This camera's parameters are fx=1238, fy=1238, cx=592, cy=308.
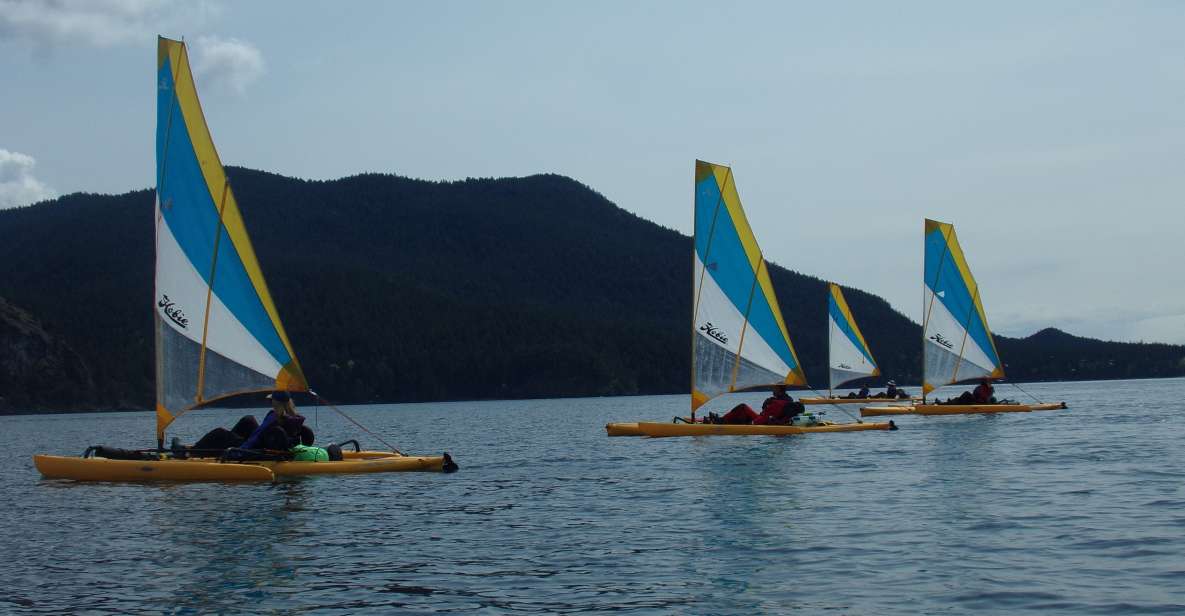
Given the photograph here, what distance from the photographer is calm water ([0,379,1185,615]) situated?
16.1 m

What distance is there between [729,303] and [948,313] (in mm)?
22981

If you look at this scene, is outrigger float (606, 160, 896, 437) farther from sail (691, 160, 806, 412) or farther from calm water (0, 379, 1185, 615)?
calm water (0, 379, 1185, 615)

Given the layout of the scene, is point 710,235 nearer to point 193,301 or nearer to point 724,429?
point 724,429

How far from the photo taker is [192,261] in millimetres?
31031

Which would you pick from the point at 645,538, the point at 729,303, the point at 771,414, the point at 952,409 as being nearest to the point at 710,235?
the point at 729,303

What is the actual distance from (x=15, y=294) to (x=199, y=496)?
156 meters

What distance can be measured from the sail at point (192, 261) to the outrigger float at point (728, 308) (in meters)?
18.7

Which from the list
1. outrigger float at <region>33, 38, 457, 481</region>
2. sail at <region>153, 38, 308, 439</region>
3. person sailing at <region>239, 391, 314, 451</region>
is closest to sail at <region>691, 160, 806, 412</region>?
person sailing at <region>239, 391, 314, 451</region>

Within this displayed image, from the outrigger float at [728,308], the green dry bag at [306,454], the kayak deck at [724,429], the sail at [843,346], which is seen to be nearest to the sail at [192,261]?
the green dry bag at [306,454]

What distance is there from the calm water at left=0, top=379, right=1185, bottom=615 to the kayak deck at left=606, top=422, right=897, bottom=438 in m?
6.38

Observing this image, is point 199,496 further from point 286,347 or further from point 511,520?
point 511,520

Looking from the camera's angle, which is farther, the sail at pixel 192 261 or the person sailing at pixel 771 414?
the person sailing at pixel 771 414

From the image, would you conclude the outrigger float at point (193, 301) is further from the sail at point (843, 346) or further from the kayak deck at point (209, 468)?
the sail at point (843, 346)

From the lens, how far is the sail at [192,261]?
30828 millimetres
